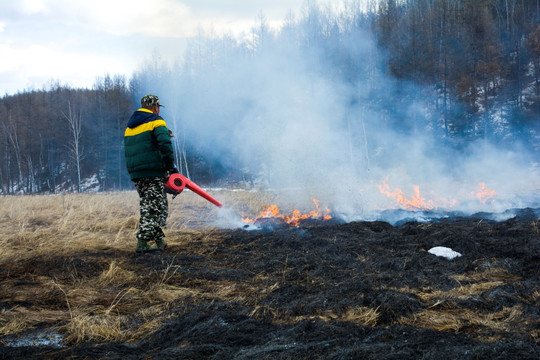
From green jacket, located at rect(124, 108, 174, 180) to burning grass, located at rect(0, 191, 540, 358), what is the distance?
1073mm

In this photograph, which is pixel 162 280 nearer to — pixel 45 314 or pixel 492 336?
pixel 45 314

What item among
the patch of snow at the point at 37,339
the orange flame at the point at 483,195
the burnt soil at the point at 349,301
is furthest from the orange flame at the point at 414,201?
the patch of snow at the point at 37,339

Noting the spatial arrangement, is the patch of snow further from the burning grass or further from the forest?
the forest

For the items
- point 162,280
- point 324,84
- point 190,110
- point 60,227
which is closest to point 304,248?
point 162,280

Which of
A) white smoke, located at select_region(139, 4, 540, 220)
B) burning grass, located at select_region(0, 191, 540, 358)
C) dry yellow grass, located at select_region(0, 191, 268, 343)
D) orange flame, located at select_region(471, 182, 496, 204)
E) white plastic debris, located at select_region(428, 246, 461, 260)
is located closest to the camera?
burning grass, located at select_region(0, 191, 540, 358)

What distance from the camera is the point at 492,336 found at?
1949 mm

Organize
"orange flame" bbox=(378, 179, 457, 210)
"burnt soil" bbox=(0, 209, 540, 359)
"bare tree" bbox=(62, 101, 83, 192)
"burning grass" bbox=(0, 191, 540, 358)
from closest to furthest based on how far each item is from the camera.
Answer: "burnt soil" bbox=(0, 209, 540, 359)
"burning grass" bbox=(0, 191, 540, 358)
"orange flame" bbox=(378, 179, 457, 210)
"bare tree" bbox=(62, 101, 83, 192)

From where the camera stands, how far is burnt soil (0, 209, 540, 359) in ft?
6.13

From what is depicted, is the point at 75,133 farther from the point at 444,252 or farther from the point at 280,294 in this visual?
the point at 280,294

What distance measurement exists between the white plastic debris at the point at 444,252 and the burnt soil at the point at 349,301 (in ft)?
0.32

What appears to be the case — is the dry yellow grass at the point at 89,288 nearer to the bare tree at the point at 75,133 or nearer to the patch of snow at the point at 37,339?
the patch of snow at the point at 37,339

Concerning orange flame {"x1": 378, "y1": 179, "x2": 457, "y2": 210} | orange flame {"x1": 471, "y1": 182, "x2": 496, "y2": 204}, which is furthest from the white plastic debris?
orange flame {"x1": 471, "y1": 182, "x2": 496, "y2": 204}

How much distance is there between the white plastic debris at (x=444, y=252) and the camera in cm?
414

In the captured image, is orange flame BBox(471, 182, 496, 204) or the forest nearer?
orange flame BBox(471, 182, 496, 204)
